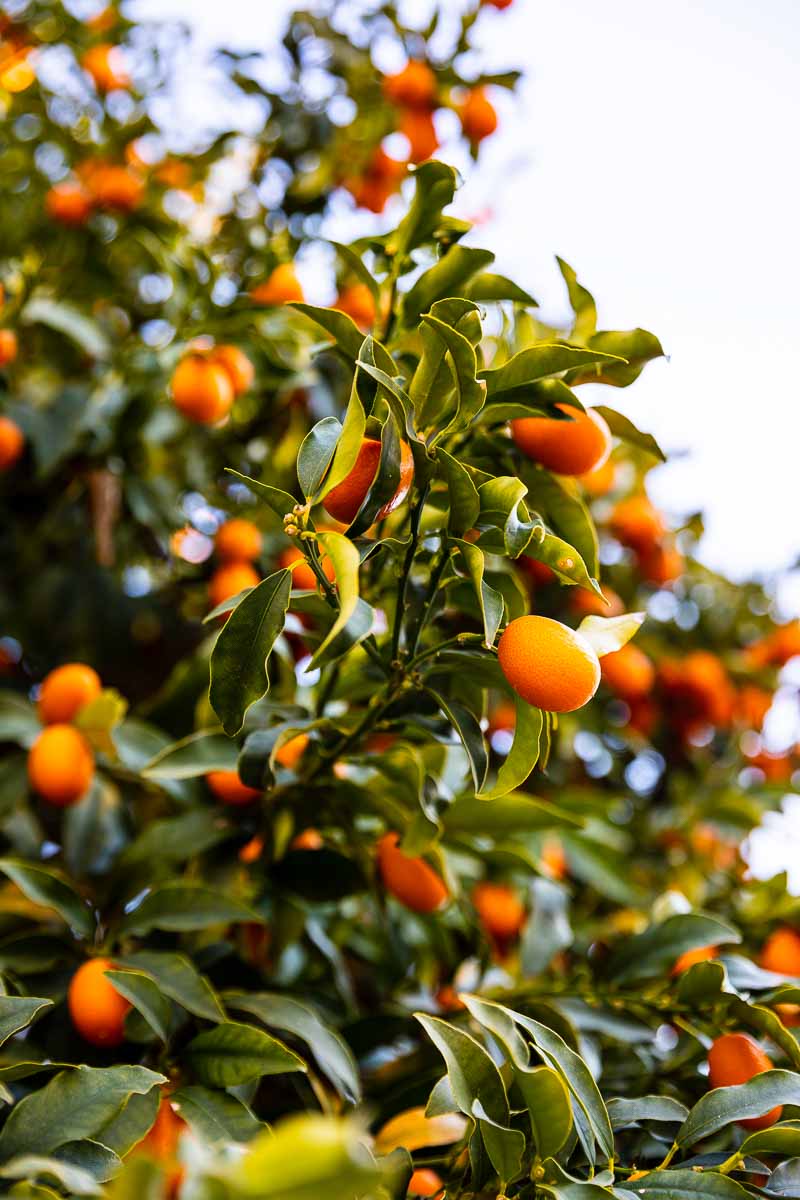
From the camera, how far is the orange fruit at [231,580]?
1.42 metres

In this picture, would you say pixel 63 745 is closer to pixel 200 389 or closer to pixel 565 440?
pixel 200 389

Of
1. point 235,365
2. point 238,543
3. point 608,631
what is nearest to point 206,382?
point 235,365

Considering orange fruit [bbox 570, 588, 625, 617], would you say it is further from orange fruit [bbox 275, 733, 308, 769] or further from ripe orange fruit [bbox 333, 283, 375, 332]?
orange fruit [bbox 275, 733, 308, 769]

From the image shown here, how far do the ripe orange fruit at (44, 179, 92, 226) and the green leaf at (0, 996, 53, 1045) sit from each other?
154 centimetres

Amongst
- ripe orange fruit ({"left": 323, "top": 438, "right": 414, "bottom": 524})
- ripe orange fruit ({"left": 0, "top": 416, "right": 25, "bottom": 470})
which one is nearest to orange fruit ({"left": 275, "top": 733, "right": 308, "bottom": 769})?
ripe orange fruit ({"left": 323, "top": 438, "right": 414, "bottom": 524})

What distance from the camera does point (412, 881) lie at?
1064 mm

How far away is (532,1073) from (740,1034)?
33cm

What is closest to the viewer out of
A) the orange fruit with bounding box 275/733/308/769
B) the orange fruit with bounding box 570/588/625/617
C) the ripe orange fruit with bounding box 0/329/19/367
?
the orange fruit with bounding box 275/733/308/769

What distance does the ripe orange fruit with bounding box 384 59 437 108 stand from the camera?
1.73m

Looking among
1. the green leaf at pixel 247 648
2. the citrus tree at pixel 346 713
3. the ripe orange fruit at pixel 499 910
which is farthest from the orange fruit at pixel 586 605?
the green leaf at pixel 247 648

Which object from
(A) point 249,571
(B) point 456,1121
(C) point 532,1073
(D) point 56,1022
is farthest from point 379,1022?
(A) point 249,571

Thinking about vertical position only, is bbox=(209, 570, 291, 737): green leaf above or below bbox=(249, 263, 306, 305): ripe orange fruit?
above

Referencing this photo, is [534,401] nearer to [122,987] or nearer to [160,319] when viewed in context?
[122,987]

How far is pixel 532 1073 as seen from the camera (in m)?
0.66
